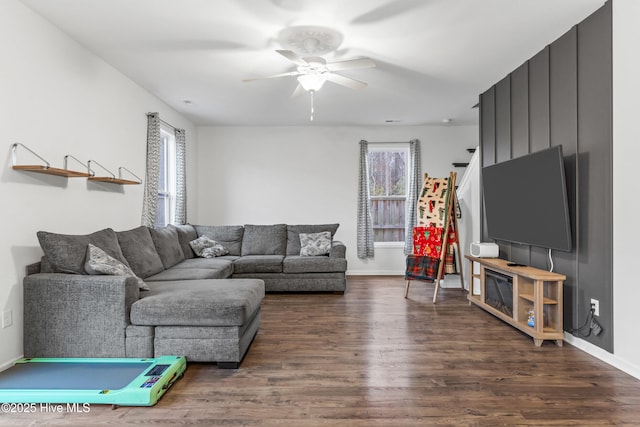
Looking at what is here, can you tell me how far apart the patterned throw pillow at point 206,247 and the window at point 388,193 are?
273 centimetres

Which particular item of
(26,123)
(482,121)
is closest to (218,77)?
(26,123)

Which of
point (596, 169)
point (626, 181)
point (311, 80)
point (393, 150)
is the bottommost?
point (626, 181)

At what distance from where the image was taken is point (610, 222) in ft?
8.39

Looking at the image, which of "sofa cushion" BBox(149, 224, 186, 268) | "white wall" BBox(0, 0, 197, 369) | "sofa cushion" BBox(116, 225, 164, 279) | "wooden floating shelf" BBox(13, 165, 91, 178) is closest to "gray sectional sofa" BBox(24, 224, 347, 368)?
"white wall" BBox(0, 0, 197, 369)

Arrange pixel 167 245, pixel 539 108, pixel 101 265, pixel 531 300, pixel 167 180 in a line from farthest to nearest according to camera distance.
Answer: pixel 167 180 → pixel 167 245 → pixel 539 108 → pixel 531 300 → pixel 101 265

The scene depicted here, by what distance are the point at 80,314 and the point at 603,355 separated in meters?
3.85

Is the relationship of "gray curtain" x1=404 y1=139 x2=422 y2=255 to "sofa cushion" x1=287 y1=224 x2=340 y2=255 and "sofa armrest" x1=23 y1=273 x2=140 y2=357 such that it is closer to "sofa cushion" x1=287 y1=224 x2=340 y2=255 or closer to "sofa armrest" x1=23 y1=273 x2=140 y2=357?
"sofa cushion" x1=287 y1=224 x2=340 y2=255

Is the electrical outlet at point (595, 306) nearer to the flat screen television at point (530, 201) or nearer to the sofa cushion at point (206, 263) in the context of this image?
the flat screen television at point (530, 201)

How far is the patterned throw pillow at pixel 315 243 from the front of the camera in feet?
17.3

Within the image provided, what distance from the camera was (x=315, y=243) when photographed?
17.6 feet

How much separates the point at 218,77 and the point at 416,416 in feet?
12.4

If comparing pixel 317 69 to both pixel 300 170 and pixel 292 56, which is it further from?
pixel 300 170

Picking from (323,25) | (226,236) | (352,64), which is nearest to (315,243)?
(226,236)

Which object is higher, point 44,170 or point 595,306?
point 44,170
